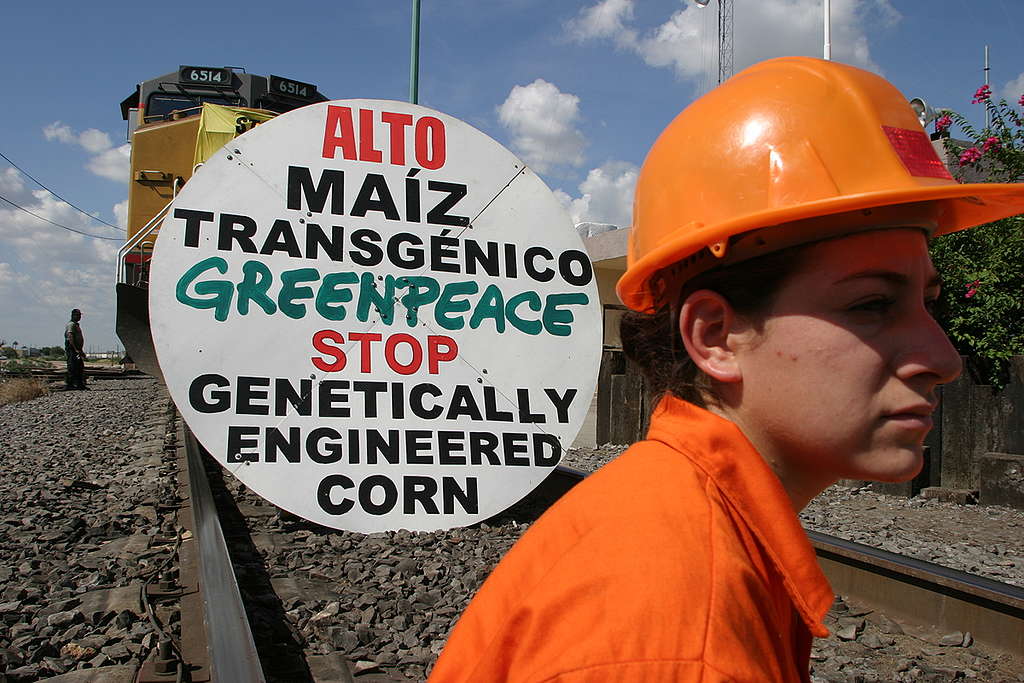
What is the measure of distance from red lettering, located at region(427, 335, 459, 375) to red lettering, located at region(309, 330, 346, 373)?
323 millimetres

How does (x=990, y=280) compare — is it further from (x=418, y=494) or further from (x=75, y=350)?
(x=75, y=350)

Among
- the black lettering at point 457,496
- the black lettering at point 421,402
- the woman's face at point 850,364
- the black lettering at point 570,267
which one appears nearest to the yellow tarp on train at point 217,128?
the black lettering at point 570,267

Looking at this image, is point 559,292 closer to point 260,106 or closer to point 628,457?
point 628,457

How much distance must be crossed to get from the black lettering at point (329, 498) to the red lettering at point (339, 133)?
119 centimetres

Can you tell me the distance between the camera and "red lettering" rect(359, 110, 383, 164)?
9.98ft

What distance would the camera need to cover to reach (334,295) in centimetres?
296

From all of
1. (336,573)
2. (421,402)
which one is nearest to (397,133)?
(421,402)

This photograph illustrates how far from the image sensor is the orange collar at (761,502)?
0.94 m

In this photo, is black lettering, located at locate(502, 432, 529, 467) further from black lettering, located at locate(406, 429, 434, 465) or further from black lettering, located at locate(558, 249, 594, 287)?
black lettering, located at locate(558, 249, 594, 287)

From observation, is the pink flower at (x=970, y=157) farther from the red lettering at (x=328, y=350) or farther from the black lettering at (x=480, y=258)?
the red lettering at (x=328, y=350)

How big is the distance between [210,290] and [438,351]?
844 mm

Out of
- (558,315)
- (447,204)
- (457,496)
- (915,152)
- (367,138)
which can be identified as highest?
(367,138)


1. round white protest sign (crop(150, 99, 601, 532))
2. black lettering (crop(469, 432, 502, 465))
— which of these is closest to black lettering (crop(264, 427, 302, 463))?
round white protest sign (crop(150, 99, 601, 532))

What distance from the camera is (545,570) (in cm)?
89
